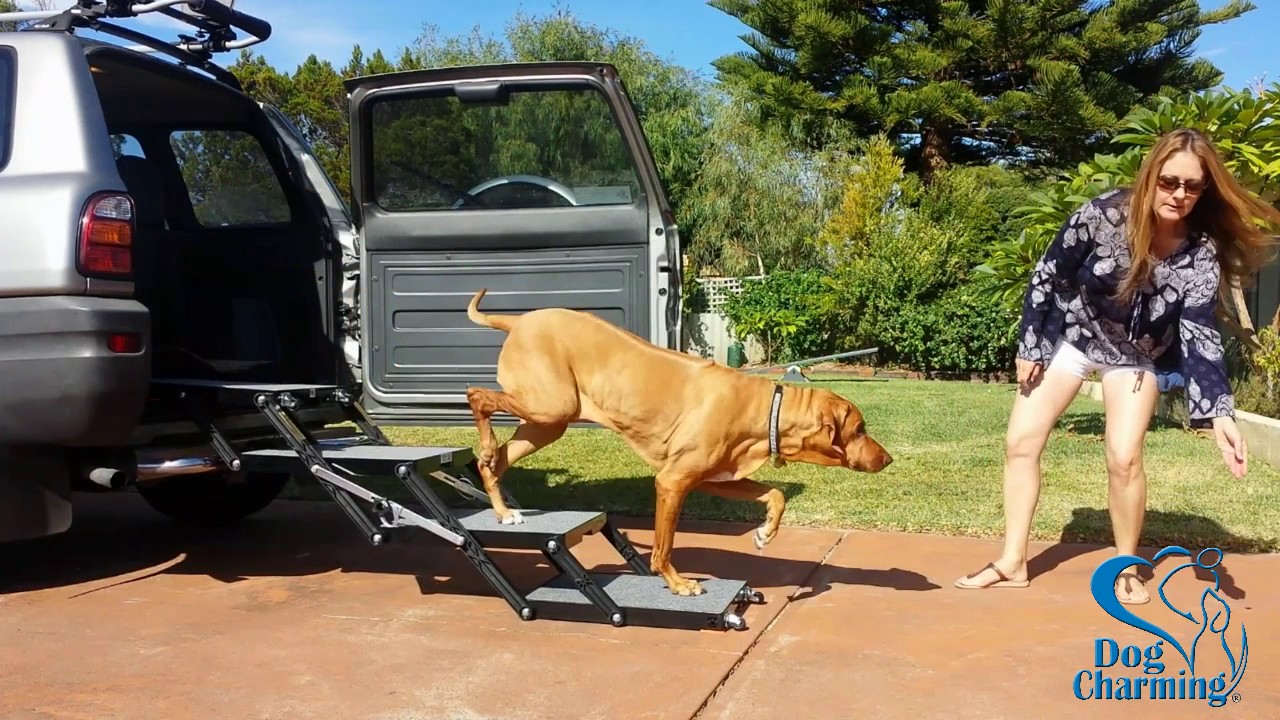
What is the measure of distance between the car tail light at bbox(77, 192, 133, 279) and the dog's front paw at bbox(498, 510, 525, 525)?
175 centimetres

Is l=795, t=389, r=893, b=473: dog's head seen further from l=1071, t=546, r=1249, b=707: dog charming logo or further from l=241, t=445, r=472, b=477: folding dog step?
l=241, t=445, r=472, b=477: folding dog step

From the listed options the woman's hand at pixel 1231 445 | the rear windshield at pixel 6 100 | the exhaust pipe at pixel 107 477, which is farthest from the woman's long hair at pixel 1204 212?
the rear windshield at pixel 6 100

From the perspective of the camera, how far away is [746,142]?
2606 centimetres

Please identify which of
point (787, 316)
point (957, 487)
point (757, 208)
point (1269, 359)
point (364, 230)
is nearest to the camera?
point (364, 230)

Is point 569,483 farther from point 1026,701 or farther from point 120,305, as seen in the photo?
point 1026,701

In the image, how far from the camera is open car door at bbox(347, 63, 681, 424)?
17.5 ft

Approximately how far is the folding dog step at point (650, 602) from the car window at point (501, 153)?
2095 millimetres

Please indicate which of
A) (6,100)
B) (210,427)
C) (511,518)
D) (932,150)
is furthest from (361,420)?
(932,150)

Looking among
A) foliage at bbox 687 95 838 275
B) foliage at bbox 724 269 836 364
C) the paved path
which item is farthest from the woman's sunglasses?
foliage at bbox 687 95 838 275

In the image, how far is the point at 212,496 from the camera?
592cm

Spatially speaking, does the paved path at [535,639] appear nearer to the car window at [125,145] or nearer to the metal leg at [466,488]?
the metal leg at [466,488]

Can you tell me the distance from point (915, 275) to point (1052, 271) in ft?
48.6

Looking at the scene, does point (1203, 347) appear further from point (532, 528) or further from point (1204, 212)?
point (532, 528)

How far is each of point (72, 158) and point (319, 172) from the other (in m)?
1.89
